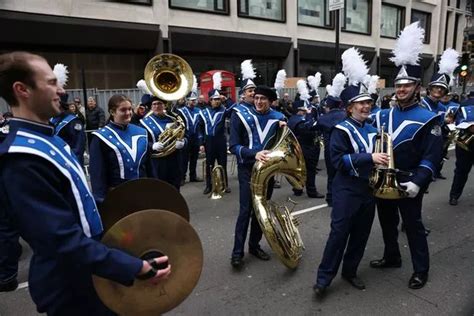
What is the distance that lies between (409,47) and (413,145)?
1118mm

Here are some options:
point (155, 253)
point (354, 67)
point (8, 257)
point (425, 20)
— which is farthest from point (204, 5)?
point (425, 20)

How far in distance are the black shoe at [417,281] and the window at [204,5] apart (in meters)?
14.6

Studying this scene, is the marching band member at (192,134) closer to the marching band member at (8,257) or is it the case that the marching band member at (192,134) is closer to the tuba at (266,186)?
the marching band member at (8,257)

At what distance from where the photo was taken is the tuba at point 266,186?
13.0 ft

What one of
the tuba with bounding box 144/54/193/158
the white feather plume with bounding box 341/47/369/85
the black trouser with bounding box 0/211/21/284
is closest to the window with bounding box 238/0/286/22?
the tuba with bounding box 144/54/193/158

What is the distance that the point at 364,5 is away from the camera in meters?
24.6

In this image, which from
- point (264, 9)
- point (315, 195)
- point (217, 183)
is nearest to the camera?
point (315, 195)

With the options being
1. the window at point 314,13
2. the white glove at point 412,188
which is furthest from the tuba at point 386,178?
the window at point 314,13

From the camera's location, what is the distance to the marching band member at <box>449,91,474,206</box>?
20.6 feet

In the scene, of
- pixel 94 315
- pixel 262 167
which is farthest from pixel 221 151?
pixel 94 315

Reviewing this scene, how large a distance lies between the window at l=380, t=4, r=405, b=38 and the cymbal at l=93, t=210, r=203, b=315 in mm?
27503

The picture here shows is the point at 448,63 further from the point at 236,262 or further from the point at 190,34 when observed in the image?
the point at 190,34

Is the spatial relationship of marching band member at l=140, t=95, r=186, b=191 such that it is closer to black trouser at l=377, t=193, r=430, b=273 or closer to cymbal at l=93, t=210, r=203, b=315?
black trouser at l=377, t=193, r=430, b=273

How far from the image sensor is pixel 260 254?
15.1ft
